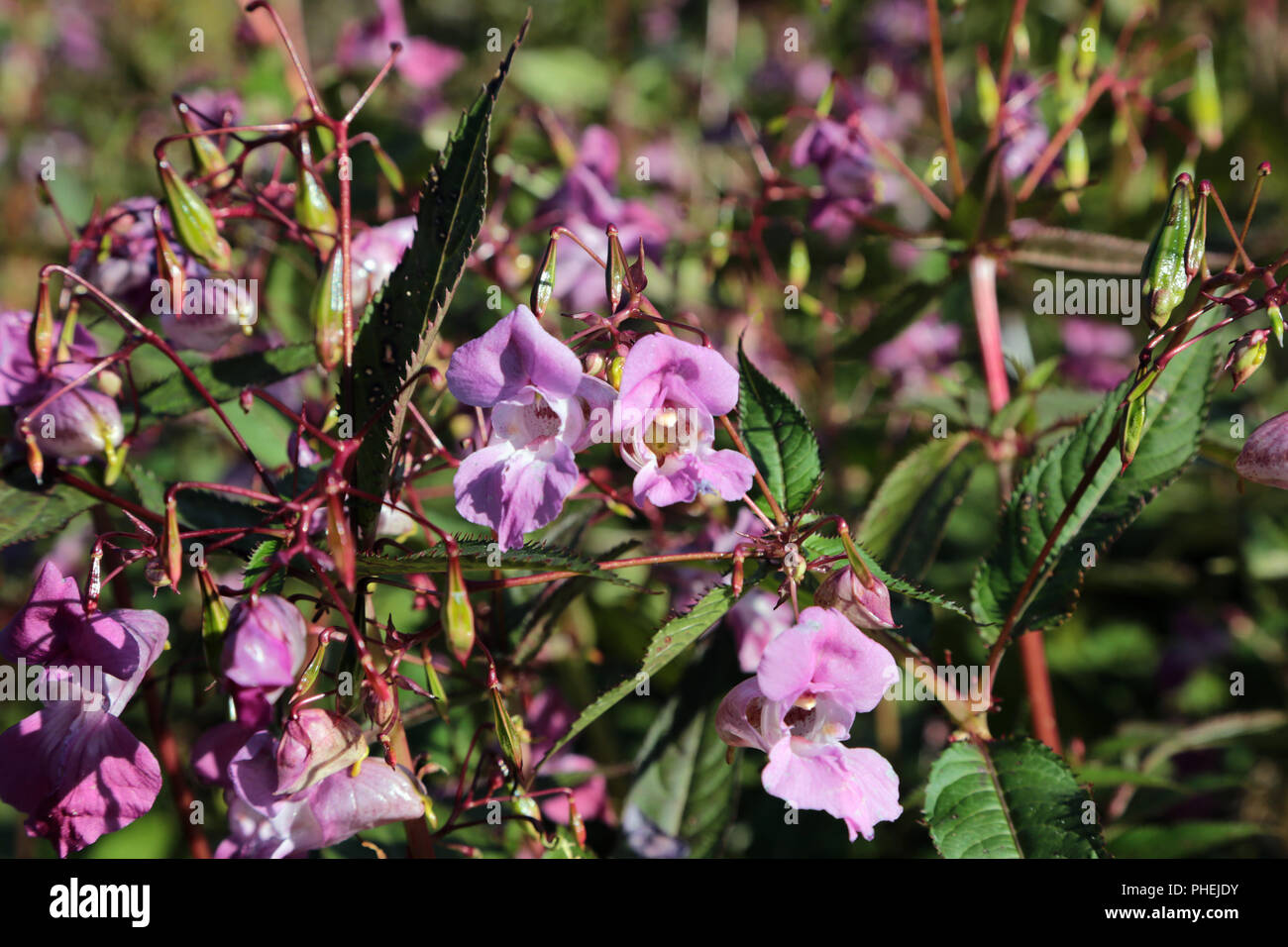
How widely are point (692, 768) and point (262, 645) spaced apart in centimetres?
57

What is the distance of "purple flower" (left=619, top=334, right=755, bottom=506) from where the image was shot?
73 cm

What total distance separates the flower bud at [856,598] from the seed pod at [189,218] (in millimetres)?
563

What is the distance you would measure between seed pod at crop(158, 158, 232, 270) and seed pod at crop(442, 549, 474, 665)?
0.37 m

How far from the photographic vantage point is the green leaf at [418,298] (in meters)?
0.75

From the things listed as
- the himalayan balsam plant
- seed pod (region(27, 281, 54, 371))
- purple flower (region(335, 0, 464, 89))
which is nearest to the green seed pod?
the himalayan balsam plant

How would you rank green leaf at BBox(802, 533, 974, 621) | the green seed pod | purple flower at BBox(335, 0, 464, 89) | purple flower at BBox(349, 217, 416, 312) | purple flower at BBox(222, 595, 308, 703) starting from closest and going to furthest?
purple flower at BBox(222, 595, 308, 703) → green leaf at BBox(802, 533, 974, 621) → purple flower at BBox(349, 217, 416, 312) → the green seed pod → purple flower at BBox(335, 0, 464, 89)

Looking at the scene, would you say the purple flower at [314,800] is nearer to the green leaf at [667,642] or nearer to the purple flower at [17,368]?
the green leaf at [667,642]

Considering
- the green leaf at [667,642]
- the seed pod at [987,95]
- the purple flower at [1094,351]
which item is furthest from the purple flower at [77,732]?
the purple flower at [1094,351]

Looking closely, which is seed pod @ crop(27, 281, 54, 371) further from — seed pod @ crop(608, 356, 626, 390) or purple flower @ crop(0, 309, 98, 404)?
seed pod @ crop(608, 356, 626, 390)

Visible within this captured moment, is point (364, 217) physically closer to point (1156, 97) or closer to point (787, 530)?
point (787, 530)

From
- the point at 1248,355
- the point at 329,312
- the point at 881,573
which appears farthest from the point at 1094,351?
the point at 329,312

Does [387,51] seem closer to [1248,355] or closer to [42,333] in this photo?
[42,333]

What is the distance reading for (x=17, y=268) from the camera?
8.61 ft

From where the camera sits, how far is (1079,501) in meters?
0.94
